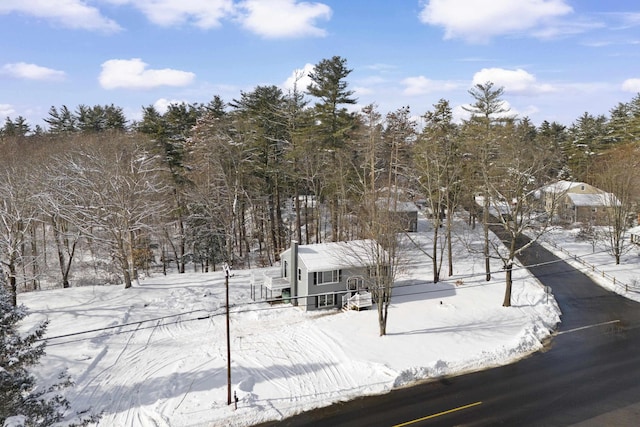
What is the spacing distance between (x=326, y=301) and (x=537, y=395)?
13.0 metres

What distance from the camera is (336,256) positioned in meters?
27.8

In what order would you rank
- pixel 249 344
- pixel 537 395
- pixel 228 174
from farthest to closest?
pixel 228 174 < pixel 249 344 < pixel 537 395

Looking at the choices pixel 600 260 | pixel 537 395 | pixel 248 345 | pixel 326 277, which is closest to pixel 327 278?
pixel 326 277

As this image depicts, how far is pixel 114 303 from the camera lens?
26406 millimetres

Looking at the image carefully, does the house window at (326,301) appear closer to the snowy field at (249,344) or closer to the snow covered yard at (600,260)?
the snowy field at (249,344)

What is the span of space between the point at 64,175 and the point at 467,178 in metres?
35.0

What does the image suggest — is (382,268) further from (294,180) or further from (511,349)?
(294,180)

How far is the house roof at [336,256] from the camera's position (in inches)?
1027

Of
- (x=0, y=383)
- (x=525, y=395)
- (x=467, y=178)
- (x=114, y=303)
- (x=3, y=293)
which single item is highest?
(x=467, y=178)

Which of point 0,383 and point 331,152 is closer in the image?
point 0,383

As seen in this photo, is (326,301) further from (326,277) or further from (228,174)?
(228,174)

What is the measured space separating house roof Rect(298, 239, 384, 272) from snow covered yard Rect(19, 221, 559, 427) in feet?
9.93

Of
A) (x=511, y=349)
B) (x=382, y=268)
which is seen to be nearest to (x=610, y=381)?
(x=511, y=349)

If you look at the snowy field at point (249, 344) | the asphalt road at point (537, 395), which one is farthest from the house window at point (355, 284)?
the asphalt road at point (537, 395)
